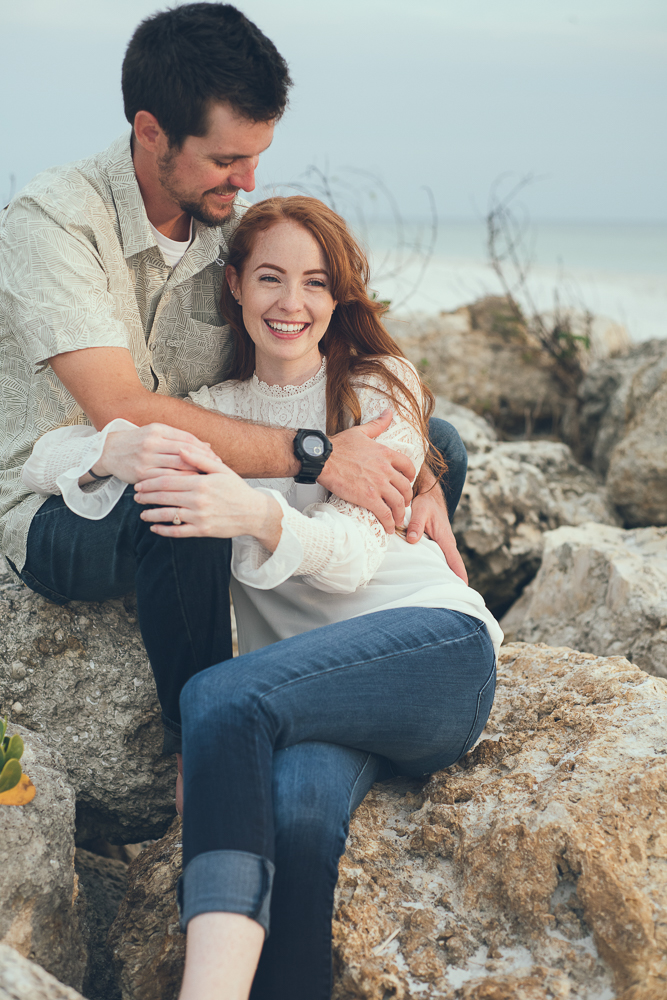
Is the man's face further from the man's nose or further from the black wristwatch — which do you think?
the black wristwatch

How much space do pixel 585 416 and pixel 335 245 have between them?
3.77 m

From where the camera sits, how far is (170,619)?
87.7 inches

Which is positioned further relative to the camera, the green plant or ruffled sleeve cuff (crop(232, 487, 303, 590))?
ruffled sleeve cuff (crop(232, 487, 303, 590))

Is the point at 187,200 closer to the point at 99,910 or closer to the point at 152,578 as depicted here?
the point at 152,578

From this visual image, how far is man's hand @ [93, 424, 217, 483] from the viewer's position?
221cm

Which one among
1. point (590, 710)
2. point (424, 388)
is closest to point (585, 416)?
point (424, 388)

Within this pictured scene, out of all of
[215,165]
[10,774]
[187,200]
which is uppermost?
[215,165]

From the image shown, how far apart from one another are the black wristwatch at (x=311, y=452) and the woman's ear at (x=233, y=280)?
0.65m

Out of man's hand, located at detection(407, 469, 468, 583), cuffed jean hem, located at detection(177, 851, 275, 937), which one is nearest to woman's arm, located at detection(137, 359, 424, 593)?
man's hand, located at detection(407, 469, 468, 583)

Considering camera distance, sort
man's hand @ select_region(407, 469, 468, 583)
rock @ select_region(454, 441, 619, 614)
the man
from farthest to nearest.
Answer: rock @ select_region(454, 441, 619, 614), man's hand @ select_region(407, 469, 468, 583), the man

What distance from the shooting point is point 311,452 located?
252 centimetres

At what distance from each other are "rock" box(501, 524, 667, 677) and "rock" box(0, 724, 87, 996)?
213 centimetres

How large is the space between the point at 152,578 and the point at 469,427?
2.94 meters

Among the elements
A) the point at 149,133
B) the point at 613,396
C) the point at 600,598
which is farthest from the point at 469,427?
the point at 149,133
